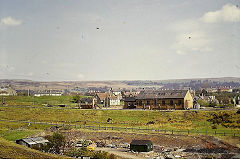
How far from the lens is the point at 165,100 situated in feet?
244

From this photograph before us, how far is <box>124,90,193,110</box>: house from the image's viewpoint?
7225 cm

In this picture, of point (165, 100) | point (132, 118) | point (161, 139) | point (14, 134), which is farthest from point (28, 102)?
point (161, 139)

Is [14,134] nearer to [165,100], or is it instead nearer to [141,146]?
[141,146]

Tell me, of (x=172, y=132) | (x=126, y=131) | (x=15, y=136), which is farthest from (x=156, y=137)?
(x=15, y=136)

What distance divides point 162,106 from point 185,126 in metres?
18.5

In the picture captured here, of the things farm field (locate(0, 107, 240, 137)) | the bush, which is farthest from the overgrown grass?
the bush

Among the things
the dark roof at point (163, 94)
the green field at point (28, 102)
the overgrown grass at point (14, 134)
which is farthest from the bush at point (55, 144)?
the green field at point (28, 102)

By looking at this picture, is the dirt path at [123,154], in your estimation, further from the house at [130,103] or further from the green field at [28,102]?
the green field at [28,102]

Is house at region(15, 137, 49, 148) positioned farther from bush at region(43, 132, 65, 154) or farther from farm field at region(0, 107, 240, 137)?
farm field at region(0, 107, 240, 137)

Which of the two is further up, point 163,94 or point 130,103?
point 163,94

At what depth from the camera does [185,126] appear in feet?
183

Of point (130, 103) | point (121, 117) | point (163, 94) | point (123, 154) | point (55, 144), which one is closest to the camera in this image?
→ point (123, 154)

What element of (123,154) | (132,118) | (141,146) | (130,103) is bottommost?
(123,154)

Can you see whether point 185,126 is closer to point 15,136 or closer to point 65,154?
point 65,154
